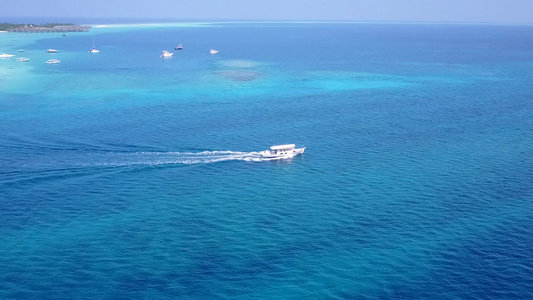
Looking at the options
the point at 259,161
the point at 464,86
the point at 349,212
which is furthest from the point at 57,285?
the point at 464,86

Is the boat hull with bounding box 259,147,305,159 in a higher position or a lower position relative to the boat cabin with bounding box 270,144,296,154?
lower

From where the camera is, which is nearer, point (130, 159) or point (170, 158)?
point (130, 159)

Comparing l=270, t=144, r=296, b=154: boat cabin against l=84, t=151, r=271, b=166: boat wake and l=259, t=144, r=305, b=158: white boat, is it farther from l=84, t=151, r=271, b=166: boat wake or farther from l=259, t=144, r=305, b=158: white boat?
l=84, t=151, r=271, b=166: boat wake

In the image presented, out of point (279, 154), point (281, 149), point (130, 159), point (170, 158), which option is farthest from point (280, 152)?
point (130, 159)

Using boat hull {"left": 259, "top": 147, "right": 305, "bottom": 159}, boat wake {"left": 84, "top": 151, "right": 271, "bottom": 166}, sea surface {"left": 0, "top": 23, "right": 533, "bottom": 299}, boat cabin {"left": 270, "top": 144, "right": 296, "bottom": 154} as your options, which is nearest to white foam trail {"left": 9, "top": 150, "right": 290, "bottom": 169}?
boat wake {"left": 84, "top": 151, "right": 271, "bottom": 166}

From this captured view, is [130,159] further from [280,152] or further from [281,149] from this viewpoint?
[281,149]

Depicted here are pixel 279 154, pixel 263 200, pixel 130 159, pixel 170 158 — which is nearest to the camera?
pixel 263 200

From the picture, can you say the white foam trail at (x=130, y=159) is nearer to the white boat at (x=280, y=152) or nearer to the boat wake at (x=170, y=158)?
→ the boat wake at (x=170, y=158)

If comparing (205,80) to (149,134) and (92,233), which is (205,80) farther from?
(92,233)
